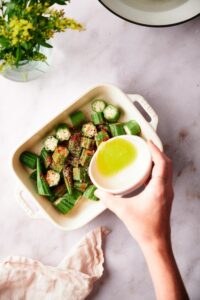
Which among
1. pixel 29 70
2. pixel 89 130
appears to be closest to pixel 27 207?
pixel 89 130

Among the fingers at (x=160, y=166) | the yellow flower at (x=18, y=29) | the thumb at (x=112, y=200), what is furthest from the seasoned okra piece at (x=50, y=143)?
the yellow flower at (x=18, y=29)

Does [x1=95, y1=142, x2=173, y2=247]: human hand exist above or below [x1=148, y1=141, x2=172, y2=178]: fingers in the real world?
below

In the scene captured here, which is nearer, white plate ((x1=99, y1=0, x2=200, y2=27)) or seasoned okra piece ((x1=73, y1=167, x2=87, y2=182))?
white plate ((x1=99, y1=0, x2=200, y2=27))

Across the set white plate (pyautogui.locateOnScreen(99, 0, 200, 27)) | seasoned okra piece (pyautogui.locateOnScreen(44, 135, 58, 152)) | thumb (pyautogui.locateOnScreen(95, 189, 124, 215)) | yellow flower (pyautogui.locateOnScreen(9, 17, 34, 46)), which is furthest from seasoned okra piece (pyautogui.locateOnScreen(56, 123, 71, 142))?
yellow flower (pyautogui.locateOnScreen(9, 17, 34, 46))

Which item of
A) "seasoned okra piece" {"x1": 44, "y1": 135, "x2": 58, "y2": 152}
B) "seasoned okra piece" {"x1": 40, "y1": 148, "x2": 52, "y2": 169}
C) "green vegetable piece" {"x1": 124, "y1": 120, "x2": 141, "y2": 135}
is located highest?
"seasoned okra piece" {"x1": 44, "y1": 135, "x2": 58, "y2": 152}

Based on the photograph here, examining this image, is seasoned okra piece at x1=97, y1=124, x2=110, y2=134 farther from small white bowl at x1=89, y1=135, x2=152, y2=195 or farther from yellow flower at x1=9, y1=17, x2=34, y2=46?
yellow flower at x1=9, y1=17, x2=34, y2=46

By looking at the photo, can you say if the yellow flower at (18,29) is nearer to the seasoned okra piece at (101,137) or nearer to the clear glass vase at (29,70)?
the clear glass vase at (29,70)

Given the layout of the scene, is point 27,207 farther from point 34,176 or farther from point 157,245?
point 157,245
